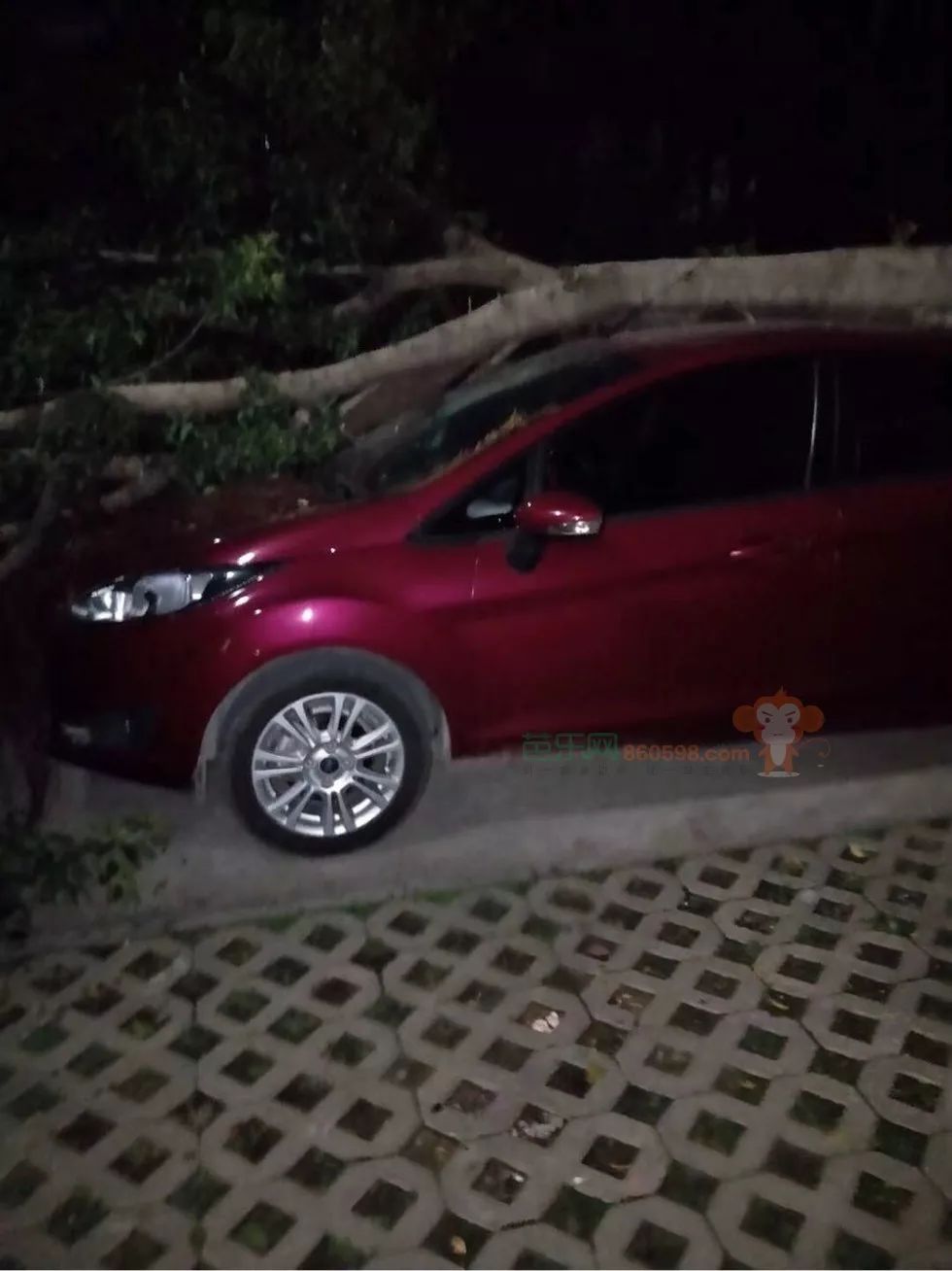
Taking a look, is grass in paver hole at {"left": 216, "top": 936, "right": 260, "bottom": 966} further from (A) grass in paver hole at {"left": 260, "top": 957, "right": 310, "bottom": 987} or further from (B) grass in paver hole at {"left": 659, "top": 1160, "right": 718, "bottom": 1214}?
(B) grass in paver hole at {"left": 659, "top": 1160, "right": 718, "bottom": 1214}

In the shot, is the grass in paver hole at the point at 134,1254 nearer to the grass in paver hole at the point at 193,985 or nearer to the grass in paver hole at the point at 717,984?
the grass in paver hole at the point at 193,985

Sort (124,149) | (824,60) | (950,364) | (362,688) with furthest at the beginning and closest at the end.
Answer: (824,60) < (124,149) < (950,364) < (362,688)

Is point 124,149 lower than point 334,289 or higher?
higher

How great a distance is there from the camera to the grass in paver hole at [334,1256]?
2.30 meters

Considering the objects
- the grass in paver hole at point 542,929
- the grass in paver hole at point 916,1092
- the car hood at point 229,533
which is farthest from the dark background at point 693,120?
the grass in paver hole at point 916,1092

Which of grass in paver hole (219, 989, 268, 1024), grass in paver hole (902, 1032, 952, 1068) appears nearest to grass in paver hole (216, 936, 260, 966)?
grass in paver hole (219, 989, 268, 1024)

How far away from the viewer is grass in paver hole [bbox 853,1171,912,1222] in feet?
7.78

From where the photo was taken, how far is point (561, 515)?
10.8ft

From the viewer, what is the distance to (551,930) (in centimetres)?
322

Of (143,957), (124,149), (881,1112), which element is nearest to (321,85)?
(124,149)

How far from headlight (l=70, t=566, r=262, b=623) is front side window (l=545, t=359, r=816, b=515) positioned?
1.05 metres

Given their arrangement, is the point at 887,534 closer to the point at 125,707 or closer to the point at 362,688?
the point at 362,688

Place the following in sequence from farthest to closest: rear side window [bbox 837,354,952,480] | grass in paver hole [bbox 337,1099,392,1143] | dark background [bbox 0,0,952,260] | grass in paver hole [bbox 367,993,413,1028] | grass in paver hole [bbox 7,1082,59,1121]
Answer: dark background [bbox 0,0,952,260], rear side window [bbox 837,354,952,480], grass in paver hole [bbox 367,993,413,1028], grass in paver hole [bbox 7,1082,59,1121], grass in paver hole [bbox 337,1099,392,1143]

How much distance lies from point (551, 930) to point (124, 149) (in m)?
4.35
